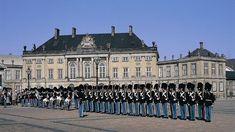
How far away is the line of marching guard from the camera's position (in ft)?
69.6

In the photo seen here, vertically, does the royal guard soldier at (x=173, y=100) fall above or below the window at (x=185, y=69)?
below

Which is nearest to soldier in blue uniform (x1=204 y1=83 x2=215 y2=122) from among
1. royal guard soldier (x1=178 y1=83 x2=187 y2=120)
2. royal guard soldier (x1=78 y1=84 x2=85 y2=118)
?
royal guard soldier (x1=178 y1=83 x2=187 y2=120)

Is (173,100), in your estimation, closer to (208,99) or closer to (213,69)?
(208,99)

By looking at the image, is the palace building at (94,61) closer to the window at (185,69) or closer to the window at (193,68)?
the window at (185,69)

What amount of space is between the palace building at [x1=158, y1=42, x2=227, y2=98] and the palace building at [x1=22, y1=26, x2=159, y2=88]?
4.49m

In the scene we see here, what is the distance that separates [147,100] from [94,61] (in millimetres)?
56907

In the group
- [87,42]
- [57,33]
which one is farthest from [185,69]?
[57,33]

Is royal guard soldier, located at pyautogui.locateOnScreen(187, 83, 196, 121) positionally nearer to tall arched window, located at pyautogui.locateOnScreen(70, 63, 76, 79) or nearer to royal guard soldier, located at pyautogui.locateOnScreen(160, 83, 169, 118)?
royal guard soldier, located at pyautogui.locateOnScreen(160, 83, 169, 118)

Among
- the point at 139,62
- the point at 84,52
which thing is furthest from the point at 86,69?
the point at 139,62

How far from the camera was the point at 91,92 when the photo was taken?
29.4 metres

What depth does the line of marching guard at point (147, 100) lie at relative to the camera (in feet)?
69.6

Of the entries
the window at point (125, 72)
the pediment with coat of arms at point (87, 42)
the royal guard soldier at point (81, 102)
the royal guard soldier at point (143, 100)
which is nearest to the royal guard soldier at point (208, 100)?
the royal guard soldier at point (143, 100)

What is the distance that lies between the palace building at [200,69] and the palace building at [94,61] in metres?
4.49

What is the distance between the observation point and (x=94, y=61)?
80750 mm
